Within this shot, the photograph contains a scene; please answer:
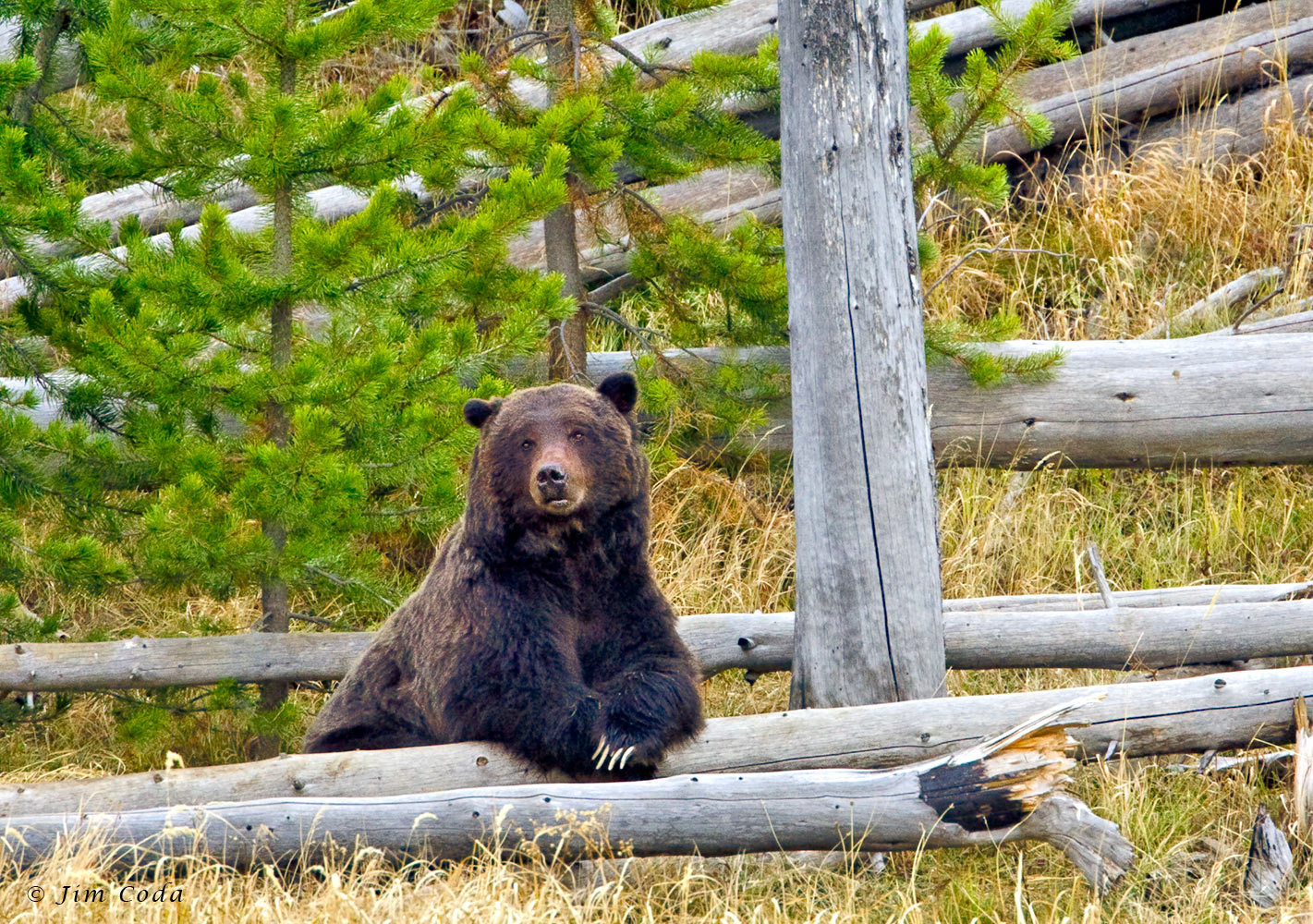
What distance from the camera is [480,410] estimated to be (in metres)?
4.22

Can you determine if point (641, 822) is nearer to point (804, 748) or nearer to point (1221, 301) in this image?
point (804, 748)

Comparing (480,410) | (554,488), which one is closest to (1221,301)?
(480,410)

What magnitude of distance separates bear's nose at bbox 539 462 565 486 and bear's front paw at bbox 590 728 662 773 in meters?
0.77

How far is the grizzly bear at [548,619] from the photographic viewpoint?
12.5ft

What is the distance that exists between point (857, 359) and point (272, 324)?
2.53 meters

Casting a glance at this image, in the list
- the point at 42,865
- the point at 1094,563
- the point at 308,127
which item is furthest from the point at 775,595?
the point at 42,865

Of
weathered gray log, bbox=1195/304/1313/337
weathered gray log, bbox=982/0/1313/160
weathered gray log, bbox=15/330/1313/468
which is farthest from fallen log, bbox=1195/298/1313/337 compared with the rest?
weathered gray log, bbox=982/0/1313/160

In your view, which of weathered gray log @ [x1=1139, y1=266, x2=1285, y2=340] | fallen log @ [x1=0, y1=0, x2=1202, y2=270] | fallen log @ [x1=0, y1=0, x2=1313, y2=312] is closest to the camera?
weathered gray log @ [x1=1139, y1=266, x2=1285, y2=340]

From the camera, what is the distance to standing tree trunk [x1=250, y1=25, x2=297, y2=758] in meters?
4.99

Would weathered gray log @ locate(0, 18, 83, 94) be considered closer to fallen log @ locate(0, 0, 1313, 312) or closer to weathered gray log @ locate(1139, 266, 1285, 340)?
fallen log @ locate(0, 0, 1313, 312)

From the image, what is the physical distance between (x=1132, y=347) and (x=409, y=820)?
4084mm

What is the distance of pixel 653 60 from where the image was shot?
19.7ft

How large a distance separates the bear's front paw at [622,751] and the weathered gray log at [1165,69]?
18.7ft

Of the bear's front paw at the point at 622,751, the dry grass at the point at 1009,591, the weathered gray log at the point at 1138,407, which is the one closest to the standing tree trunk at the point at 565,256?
the weathered gray log at the point at 1138,407
